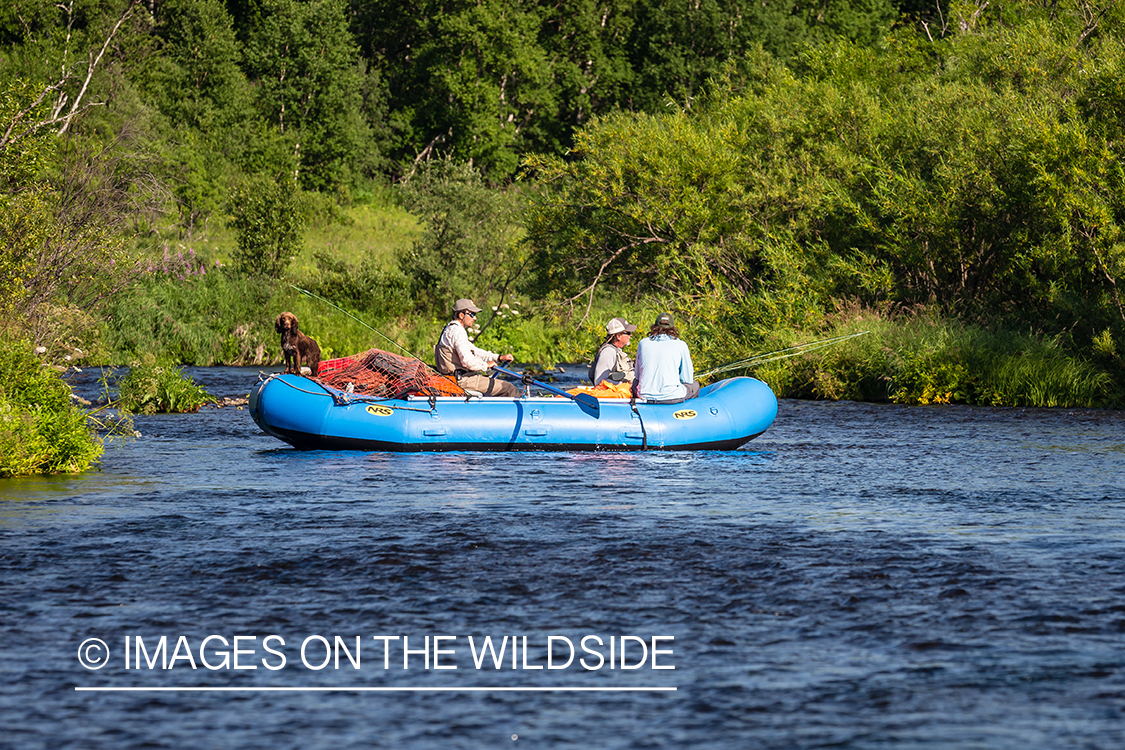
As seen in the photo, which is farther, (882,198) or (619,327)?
(882,198)

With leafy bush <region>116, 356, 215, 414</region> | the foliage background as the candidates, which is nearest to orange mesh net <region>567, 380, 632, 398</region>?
the foliage background

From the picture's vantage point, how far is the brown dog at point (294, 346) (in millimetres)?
16828

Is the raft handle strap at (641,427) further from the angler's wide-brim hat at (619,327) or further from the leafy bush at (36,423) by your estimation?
the leafy bush at (36,423)

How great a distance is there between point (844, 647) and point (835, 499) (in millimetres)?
4908

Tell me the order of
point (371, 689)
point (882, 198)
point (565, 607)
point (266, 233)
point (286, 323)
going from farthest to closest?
point (266, 233) < point (882, 198) < point (286, 323) < point (565, 607) < point (371, 689)

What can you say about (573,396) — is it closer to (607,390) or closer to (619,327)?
(607,390)

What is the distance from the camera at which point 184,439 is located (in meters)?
16.1

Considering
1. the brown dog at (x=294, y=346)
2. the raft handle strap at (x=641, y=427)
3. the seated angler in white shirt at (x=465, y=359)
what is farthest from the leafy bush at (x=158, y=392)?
the raft handle strap at (x=641, y=427)

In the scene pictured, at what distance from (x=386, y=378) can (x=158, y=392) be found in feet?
20.4

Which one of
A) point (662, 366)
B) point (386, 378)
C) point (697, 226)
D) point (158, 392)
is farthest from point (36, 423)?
point (697, 226)

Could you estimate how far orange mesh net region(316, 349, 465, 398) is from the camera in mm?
14359

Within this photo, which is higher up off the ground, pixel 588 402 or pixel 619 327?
pixel 619 327

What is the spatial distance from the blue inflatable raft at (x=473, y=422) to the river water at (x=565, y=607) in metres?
0.71

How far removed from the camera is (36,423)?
40.2 feet
